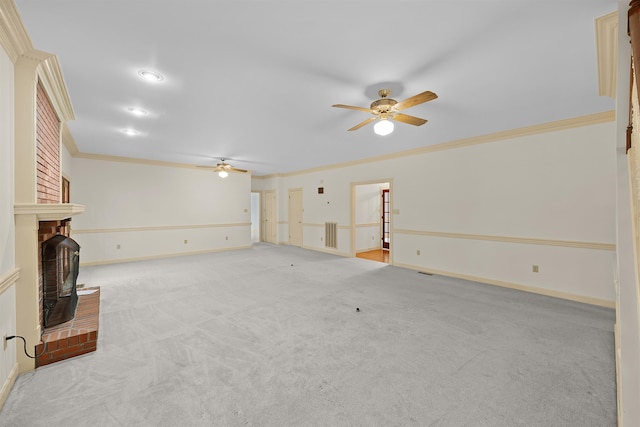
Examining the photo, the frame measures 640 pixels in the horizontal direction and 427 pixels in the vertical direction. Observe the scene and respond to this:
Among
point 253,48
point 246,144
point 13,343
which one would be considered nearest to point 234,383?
point 13,343

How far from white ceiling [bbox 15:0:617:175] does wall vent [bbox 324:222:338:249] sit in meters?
4.04

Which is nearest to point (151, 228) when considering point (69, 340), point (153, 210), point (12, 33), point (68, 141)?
point (153, 210)

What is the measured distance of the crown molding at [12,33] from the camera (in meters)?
1.69

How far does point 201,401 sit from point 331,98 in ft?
→ 9.80

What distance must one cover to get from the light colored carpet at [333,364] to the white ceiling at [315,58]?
99.4 inches

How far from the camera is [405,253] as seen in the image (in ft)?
19.1

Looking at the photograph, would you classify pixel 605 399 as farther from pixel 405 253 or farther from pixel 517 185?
pixel 405 253

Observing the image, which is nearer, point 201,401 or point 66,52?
point 201,401

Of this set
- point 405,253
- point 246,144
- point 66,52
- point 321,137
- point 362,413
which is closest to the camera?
point 362,413

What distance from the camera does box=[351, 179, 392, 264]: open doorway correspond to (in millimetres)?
7297

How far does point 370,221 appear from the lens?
8.04 meters

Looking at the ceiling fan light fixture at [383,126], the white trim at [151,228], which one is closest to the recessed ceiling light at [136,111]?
the ceiling fan light fixture at [383,126]

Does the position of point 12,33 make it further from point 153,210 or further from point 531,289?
point 531,289

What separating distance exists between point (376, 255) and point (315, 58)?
5.89 meters
